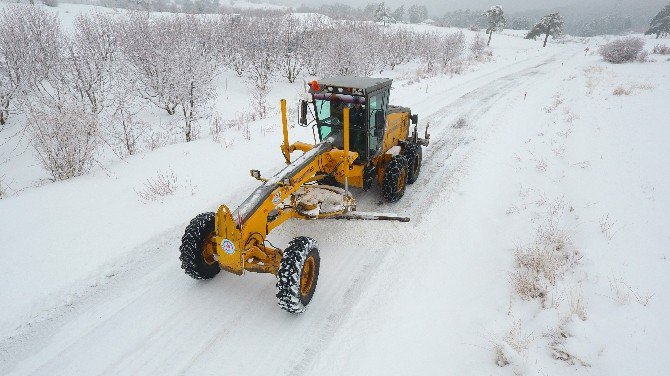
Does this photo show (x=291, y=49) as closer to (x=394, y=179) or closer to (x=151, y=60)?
(x=151, y=60)

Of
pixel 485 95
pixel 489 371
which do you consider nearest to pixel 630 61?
pixel 485 95

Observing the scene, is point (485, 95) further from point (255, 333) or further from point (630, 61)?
point (630, 61)

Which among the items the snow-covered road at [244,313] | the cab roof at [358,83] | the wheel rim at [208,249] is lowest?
the snow-covered road at [244,313]

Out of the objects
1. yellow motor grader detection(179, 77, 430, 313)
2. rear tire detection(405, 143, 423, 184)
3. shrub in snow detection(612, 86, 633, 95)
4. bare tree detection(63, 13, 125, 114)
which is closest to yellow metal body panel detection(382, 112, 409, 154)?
yellow motor grader detection(179, 77, 430, 313)

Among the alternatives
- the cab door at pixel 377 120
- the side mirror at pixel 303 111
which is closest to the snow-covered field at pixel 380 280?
the cab door at pixel 377 120

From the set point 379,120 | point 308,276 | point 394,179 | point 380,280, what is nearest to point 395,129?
point 379,120

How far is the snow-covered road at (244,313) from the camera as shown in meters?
4.16

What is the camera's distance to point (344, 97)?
672 centimetres

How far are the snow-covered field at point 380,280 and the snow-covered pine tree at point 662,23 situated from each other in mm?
82391

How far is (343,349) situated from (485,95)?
17009 mm

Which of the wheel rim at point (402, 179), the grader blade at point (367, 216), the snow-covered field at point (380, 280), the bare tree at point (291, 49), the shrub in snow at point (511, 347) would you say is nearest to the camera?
the shrub in snow at point (511, 347)

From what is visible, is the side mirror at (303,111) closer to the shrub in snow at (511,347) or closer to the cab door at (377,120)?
the cab door at (377,120)

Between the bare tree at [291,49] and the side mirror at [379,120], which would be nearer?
the side mirror at [379,120]

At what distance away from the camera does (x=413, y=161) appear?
8508 mm
